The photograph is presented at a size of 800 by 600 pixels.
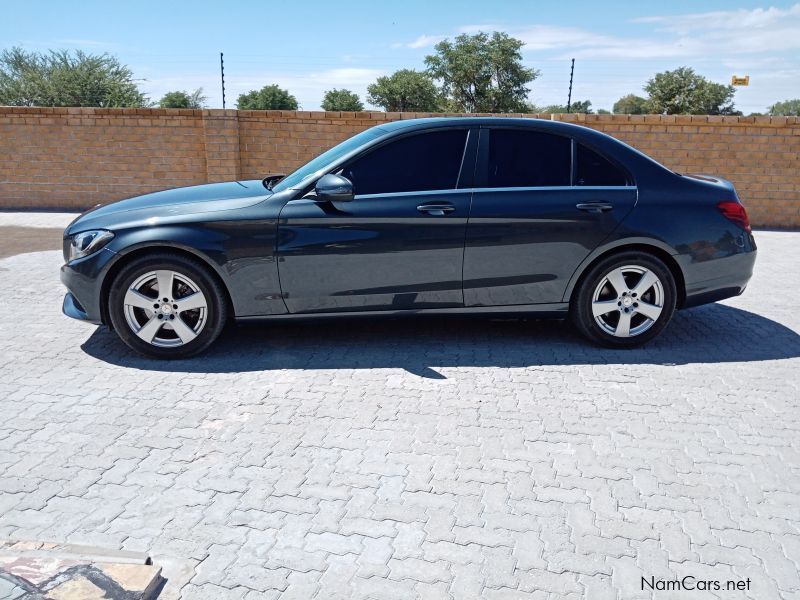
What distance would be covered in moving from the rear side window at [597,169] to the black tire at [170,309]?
2869 millimetres

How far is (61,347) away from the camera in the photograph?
17.8 ft

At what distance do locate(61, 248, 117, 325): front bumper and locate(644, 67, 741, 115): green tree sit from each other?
6185 centimetres

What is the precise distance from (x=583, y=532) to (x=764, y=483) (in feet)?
3.66

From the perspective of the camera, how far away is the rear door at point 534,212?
5.22 m

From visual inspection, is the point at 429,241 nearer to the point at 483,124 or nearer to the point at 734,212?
the point at 483,124

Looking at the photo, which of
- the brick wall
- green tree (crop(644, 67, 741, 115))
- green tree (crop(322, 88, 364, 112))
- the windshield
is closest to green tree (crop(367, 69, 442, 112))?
green tree (crop(322, 88, 364, 112))

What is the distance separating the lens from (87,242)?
16.5ft

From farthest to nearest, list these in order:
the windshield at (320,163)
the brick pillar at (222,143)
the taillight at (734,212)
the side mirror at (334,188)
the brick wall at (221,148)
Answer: the brick pillar at (222,143) < the brick wall at (221,148) < the taillight at (734,212) < the windshield at (320,163) < the side mirror at (334,188)

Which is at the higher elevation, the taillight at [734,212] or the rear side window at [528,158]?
the rear side window at [528,158]

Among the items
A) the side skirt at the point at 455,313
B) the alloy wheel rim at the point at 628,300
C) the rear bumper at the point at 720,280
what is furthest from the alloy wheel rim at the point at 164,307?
the rear bumper at the point at 720,280

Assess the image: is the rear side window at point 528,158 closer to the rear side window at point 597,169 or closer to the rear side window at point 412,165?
the rear side window at point 597,169

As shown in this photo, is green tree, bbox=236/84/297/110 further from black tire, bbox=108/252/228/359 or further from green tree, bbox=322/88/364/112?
black tire, bbox=108/252/228/359

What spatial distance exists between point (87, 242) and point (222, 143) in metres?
8.21

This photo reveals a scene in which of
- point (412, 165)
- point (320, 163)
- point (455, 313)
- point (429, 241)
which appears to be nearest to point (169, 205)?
point (320, 163)
